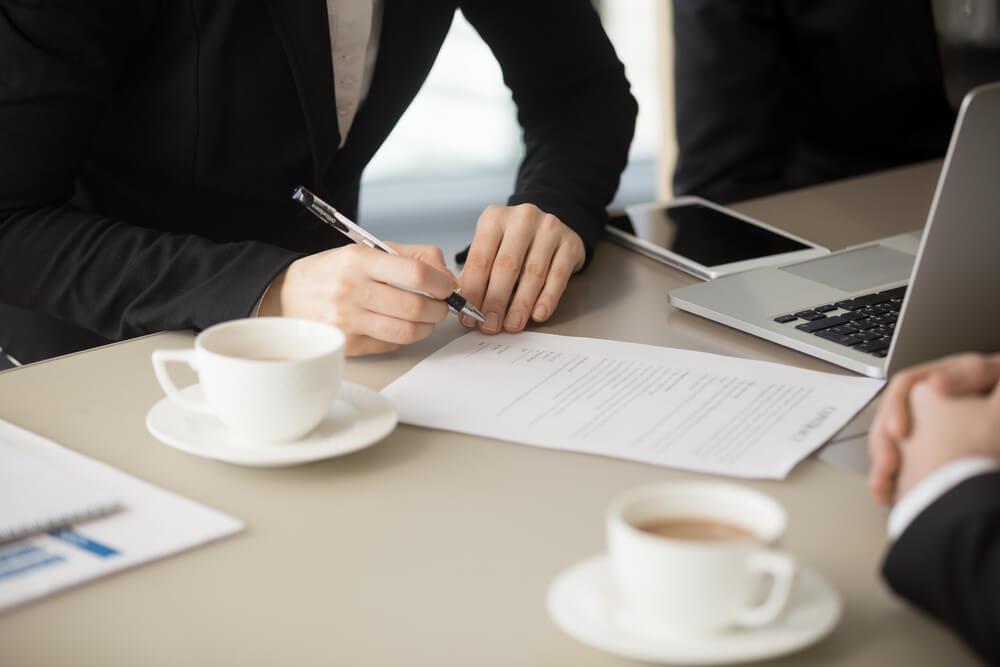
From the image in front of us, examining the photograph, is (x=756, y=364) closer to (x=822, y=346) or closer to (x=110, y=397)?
(x=822, y=346)

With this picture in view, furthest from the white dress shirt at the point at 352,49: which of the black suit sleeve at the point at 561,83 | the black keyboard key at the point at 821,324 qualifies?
the black keyboard key at the point at 821,324

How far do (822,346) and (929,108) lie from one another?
1.26 meters

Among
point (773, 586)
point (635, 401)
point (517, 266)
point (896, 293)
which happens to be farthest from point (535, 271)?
point (773, 586)

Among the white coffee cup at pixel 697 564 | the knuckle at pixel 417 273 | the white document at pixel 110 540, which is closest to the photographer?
the white coffee cup at pixel 697 564

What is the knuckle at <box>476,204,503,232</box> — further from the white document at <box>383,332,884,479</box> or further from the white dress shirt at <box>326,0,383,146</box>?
the white dress shirt at <box>326,0,383,146</box>

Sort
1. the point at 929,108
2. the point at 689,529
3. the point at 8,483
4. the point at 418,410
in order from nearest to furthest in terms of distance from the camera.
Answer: the point at 689,529
the point at 8,483
the point at 418,410
the point at 929,108

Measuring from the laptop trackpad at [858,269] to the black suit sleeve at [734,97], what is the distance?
78 centimetres

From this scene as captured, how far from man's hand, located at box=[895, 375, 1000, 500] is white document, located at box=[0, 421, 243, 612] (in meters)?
0.42

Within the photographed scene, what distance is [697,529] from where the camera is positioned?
1.89 feet

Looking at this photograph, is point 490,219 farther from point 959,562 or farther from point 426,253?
point 959,562

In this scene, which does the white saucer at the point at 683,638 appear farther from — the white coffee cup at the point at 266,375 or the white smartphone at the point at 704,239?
the white smartphone at the point at 704,239

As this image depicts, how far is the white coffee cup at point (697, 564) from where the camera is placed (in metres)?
0.52

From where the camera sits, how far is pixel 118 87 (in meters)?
1.21

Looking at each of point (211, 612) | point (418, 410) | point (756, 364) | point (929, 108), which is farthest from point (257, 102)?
point (929, 108)
